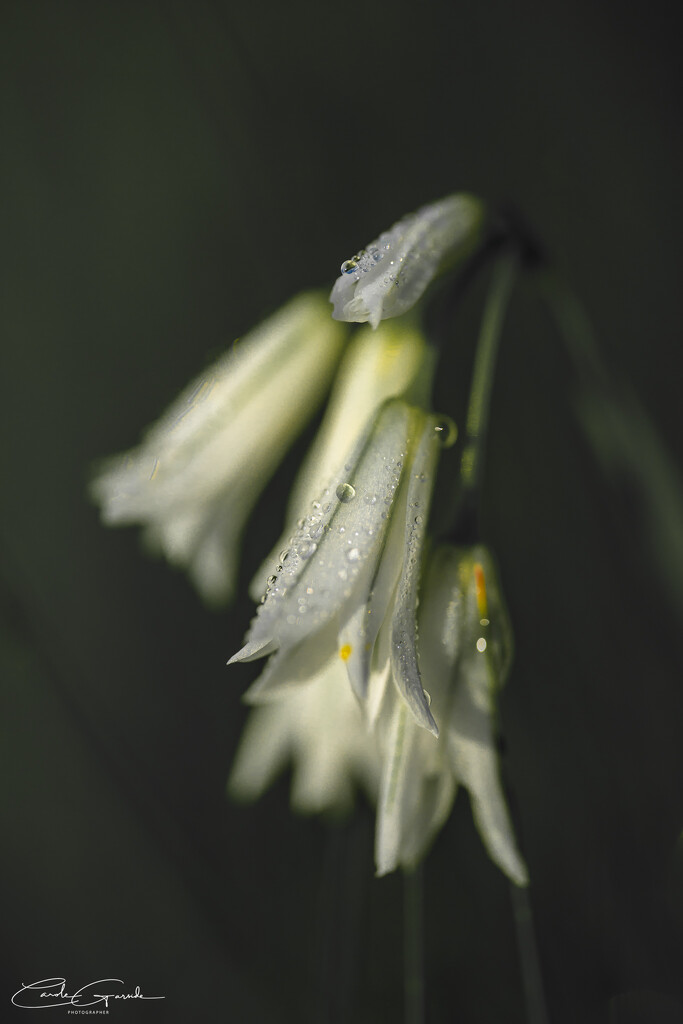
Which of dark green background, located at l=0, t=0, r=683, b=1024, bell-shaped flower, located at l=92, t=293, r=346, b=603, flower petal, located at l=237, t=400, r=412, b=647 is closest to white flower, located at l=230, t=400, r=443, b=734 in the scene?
flower petal, located at l=237, t=400, r=412, b=647

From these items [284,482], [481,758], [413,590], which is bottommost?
[481,758]

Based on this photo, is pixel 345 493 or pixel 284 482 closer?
pixel 345 493

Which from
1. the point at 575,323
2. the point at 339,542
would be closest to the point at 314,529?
the point at 339,542

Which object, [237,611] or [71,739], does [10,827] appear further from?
[237,611]

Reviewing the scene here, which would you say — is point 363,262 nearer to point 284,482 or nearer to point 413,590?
point 413,590

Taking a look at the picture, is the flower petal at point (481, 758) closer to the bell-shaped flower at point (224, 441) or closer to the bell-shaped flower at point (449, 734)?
the bell-shaped flower at point (449, 734)

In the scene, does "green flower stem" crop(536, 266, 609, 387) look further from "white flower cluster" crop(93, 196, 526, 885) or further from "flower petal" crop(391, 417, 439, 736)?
"flower petal" crop(391, 417, 439, 736)
